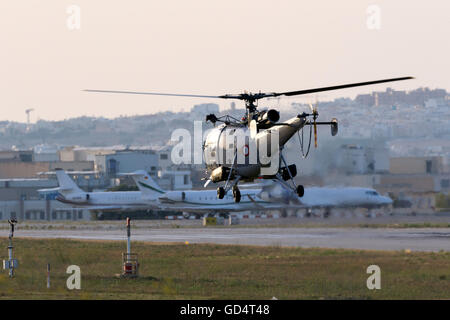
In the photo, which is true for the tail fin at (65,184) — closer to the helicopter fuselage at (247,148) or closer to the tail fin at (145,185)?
the tail fin at (145,185)

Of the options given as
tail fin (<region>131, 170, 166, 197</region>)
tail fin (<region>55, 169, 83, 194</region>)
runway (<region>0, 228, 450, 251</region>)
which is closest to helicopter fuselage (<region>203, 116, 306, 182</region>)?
runway (<region>0, 228, 450, 251</region>)

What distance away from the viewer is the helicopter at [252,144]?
40906 millimetres

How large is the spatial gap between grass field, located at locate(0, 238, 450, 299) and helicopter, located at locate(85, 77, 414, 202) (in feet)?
13.7

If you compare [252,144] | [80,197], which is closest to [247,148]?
[252,144]

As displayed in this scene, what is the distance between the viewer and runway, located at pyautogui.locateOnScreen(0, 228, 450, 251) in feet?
196

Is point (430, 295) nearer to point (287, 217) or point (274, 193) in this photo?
point (287, 217)

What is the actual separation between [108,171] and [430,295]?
16268cm

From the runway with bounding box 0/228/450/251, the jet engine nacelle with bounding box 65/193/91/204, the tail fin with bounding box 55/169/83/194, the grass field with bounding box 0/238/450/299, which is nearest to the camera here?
the grass field with bounding box 0/238/450/299

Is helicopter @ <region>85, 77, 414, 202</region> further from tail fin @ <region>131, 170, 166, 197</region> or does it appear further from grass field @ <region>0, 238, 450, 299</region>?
tail fin @ <region>131, 170, 166, 197</region>

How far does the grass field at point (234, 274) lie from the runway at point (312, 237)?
4.39 metres

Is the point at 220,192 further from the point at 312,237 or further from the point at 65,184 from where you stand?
the point at 65,184
